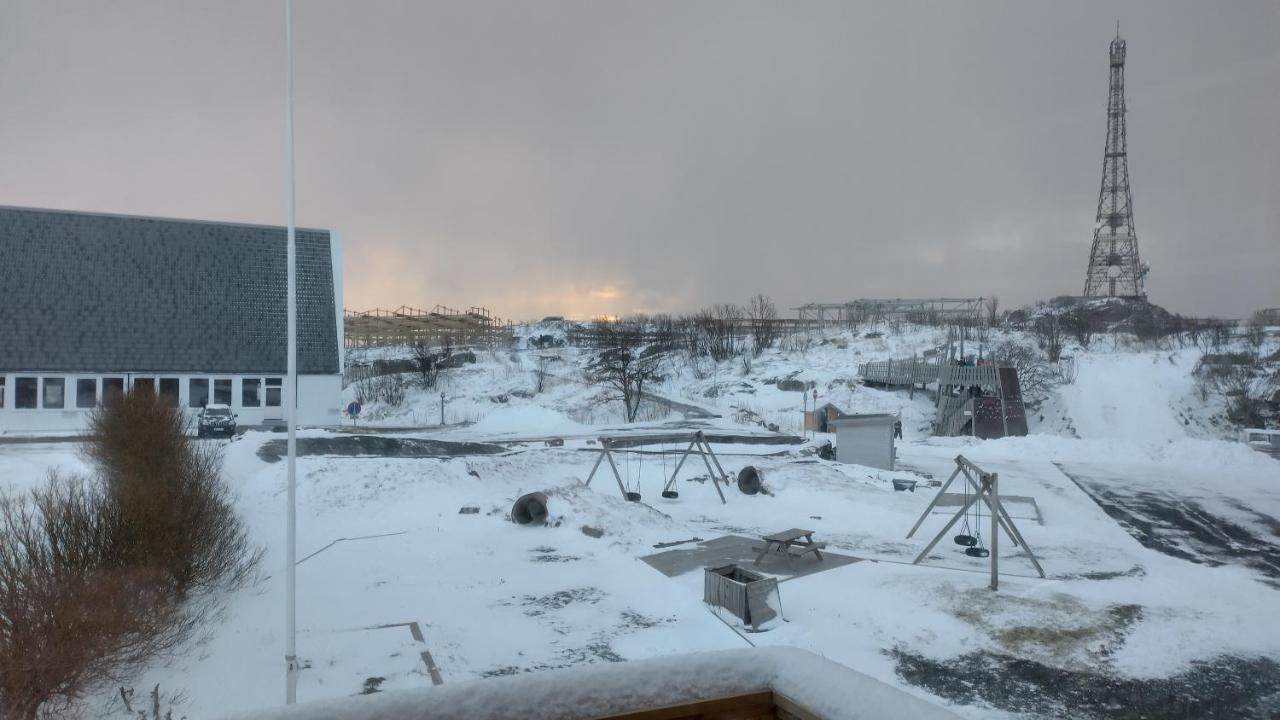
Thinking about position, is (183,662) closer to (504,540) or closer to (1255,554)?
(504,540)

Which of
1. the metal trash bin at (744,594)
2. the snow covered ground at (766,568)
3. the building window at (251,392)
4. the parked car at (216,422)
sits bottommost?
the snow covered ground at (766,568)

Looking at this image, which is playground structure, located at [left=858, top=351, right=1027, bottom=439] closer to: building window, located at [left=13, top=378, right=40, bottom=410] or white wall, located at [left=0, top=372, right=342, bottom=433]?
white wall, located at [left=0, top=372, right=342, bottom=433]

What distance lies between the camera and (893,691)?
6.13 feet

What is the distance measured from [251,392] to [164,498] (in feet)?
89.0

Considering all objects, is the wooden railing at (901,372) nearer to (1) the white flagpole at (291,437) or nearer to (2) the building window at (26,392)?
(1) the white flagpole at (291,437)

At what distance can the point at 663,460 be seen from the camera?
2519 centimetres

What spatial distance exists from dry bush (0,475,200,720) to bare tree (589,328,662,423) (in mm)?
34691

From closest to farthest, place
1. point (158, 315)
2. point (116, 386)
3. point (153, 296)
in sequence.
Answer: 1. point (116, 386)
2. point (158, 315)
3. point (153, 296)

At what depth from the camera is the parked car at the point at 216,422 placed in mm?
27328

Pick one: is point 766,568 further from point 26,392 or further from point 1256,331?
point 1256,331

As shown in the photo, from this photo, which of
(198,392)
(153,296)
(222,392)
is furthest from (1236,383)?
(153,296)

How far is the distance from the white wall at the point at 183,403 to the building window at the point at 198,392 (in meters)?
0.07

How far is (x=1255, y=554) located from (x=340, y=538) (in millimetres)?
17859

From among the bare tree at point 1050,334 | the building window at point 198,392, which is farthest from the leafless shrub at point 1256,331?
the building window at point 198,392
